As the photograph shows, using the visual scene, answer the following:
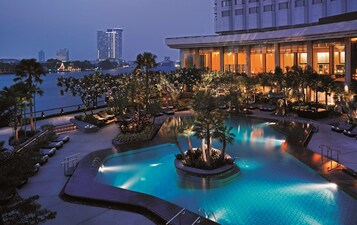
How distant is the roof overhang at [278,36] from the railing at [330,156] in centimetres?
2259

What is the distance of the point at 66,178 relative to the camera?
18625mm

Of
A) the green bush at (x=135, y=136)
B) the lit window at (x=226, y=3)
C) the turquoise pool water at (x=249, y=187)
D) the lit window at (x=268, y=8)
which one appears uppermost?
the lit window at (x=226, y=3)

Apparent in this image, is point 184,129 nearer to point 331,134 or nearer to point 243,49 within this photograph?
point 331,134

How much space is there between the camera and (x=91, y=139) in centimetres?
2875

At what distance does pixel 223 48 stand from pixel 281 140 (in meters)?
39.2

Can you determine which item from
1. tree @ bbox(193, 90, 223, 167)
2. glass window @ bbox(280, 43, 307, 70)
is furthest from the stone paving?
glass window @ bbox(280, 43, 307, 70)

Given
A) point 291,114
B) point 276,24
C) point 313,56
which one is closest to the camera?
point 291,114

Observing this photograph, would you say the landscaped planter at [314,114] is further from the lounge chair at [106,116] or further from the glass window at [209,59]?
the glass window at [209,59]

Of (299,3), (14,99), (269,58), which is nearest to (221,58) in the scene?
(269,58)

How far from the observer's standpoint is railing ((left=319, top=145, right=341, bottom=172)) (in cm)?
1967

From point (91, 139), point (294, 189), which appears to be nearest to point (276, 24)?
point (91, 139)

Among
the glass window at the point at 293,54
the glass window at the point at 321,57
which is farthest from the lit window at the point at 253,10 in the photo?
the glass window at the point at 321,57

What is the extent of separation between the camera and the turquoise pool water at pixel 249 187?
48.0 feet

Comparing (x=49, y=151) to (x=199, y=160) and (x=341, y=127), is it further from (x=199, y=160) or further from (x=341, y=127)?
Answer: (x=341, y=127)
